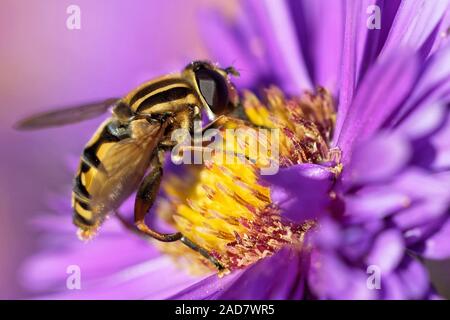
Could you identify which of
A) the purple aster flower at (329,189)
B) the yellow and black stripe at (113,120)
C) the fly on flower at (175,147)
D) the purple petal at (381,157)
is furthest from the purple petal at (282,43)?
the purple petal at (381,157)

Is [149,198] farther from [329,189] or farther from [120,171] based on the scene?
[329,189]

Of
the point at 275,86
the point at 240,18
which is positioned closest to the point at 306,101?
the point at 275,86

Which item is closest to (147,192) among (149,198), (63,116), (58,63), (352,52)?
(149,198)

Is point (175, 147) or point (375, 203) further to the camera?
point (175, 147)

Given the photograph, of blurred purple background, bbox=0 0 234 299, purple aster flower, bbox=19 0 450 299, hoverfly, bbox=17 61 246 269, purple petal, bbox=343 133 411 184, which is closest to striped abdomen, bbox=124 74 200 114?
hoverfly, bbox=17 61 246 269

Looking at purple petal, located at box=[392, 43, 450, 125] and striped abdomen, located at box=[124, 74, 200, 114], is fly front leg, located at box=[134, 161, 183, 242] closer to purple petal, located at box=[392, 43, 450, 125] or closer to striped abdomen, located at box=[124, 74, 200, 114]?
striped abdomen, located at box=[124, 74, 200, 114]
